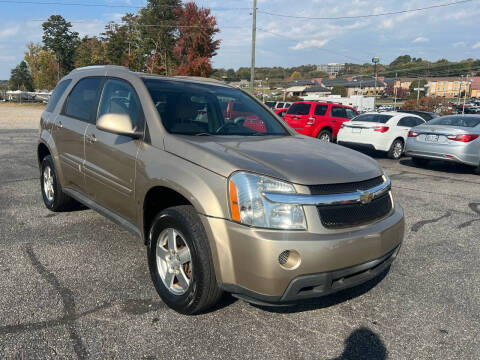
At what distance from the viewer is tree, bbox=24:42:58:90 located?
59406mm

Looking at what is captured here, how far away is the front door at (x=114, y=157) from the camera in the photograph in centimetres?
324

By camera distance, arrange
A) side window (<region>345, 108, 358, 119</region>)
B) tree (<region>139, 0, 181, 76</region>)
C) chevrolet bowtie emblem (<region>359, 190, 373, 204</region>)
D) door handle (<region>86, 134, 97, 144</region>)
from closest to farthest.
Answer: chevrolet bowtie emblem (<region>359, 190, 373, 204</region>) < door handle (<region>86, 134, 97, 144</region>) < side window (<region>345, 108, 358, 119</region>) < tree (<region>139, 0, 181, 76</region>)

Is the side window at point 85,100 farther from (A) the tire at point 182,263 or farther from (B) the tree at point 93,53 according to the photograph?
(B) the tree at point 93,53

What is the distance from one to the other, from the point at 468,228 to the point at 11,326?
5.15m

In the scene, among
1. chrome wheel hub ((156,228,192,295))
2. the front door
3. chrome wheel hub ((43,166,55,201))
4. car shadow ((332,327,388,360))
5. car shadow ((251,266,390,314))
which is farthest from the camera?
chrome wheel hub ((43,166,55,201))

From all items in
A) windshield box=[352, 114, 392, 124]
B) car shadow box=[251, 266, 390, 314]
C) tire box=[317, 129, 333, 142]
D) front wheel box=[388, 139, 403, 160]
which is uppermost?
windshield box=[352, 114, 392, 124]

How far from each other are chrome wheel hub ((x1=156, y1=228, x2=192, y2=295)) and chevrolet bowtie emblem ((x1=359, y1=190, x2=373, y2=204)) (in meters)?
1.23

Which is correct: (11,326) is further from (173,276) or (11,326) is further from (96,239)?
(96,239)

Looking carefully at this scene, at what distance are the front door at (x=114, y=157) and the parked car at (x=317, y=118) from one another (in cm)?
1012

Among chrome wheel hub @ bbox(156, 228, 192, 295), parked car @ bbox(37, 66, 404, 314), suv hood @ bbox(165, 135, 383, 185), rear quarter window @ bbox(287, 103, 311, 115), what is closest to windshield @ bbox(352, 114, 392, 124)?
rear quarter window @ bbox(287, 103, 311, 115)

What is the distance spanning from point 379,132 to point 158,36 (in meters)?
32.3

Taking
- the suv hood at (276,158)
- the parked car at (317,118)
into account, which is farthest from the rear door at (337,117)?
the suv hood at (276,158)

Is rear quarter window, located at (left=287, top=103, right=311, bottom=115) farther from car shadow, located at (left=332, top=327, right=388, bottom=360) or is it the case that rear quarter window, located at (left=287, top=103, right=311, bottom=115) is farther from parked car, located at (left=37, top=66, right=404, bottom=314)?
car shadow, located at (left=332, top=327, right=388, bottom=360)

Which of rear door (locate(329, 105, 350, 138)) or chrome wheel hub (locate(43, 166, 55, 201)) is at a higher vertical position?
rear door (locate(329, 105, 350, 138))
